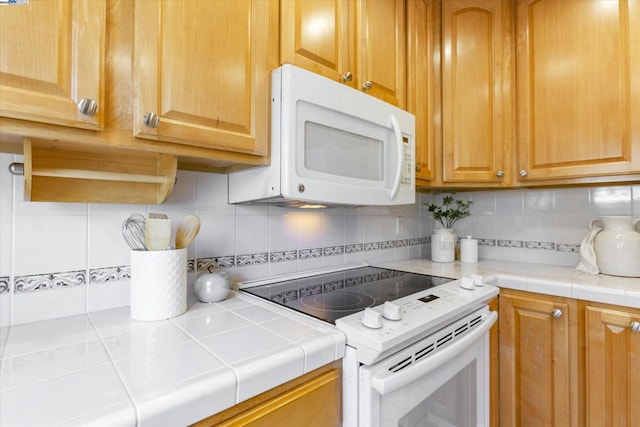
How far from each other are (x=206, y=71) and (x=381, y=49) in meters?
0.78

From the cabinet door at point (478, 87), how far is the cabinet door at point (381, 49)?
35cm

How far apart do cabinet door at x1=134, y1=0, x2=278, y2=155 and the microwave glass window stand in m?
0.14

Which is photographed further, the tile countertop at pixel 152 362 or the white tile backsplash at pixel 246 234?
the white tile backsplash at pixel 246 234

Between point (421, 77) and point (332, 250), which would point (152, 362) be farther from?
point (421, 77)

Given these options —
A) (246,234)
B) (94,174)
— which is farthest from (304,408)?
(94,174)

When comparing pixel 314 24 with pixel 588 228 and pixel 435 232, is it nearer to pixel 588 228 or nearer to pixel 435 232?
pixel 435 232

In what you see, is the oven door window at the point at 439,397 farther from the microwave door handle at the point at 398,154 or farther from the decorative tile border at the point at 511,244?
the decorative tile border at the point at 511,244

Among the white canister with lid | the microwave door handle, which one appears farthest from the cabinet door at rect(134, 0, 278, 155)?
the white canister with lid

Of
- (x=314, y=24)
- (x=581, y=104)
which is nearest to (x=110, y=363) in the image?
(x=314, y=24)

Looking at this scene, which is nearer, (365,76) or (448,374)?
(448,374)

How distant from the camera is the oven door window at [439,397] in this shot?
0.71 m

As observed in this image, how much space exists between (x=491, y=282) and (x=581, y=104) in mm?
870

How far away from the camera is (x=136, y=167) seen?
0.91 metres

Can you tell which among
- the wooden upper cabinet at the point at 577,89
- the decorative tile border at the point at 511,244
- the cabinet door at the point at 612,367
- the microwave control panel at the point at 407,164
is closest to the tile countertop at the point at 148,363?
the microwave control panel at the point at 407,164
